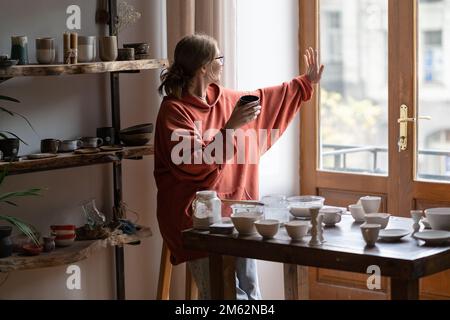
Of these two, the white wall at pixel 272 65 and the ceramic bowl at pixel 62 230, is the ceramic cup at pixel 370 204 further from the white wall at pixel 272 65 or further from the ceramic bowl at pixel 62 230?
the white wall at pixel 272 65

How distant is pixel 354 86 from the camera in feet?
15.9

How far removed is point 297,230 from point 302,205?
0.38 m

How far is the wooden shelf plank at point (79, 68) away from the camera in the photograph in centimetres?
356

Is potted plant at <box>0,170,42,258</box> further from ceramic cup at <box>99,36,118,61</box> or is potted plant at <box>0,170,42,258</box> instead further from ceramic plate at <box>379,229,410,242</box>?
ceramic plate at <box>379,229,410,242</box>

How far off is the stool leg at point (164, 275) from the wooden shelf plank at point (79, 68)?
86cm

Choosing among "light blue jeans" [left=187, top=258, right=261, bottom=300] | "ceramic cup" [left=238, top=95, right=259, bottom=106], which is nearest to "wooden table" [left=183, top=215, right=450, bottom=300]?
"light blue jeans" [left=187, top=258, right=261, bottom=300]

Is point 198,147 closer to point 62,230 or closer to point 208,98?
point 208,98

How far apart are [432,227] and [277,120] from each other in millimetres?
1165

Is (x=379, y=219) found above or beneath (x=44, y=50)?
beneath

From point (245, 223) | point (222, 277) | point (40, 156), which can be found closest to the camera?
point (245, 223)

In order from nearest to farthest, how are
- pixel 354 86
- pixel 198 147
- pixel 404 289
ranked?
pixel 404 289 → pixel 198 147 → pixel 354 86

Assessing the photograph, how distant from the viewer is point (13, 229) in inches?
156

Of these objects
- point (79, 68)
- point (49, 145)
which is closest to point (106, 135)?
point (49, 145)
